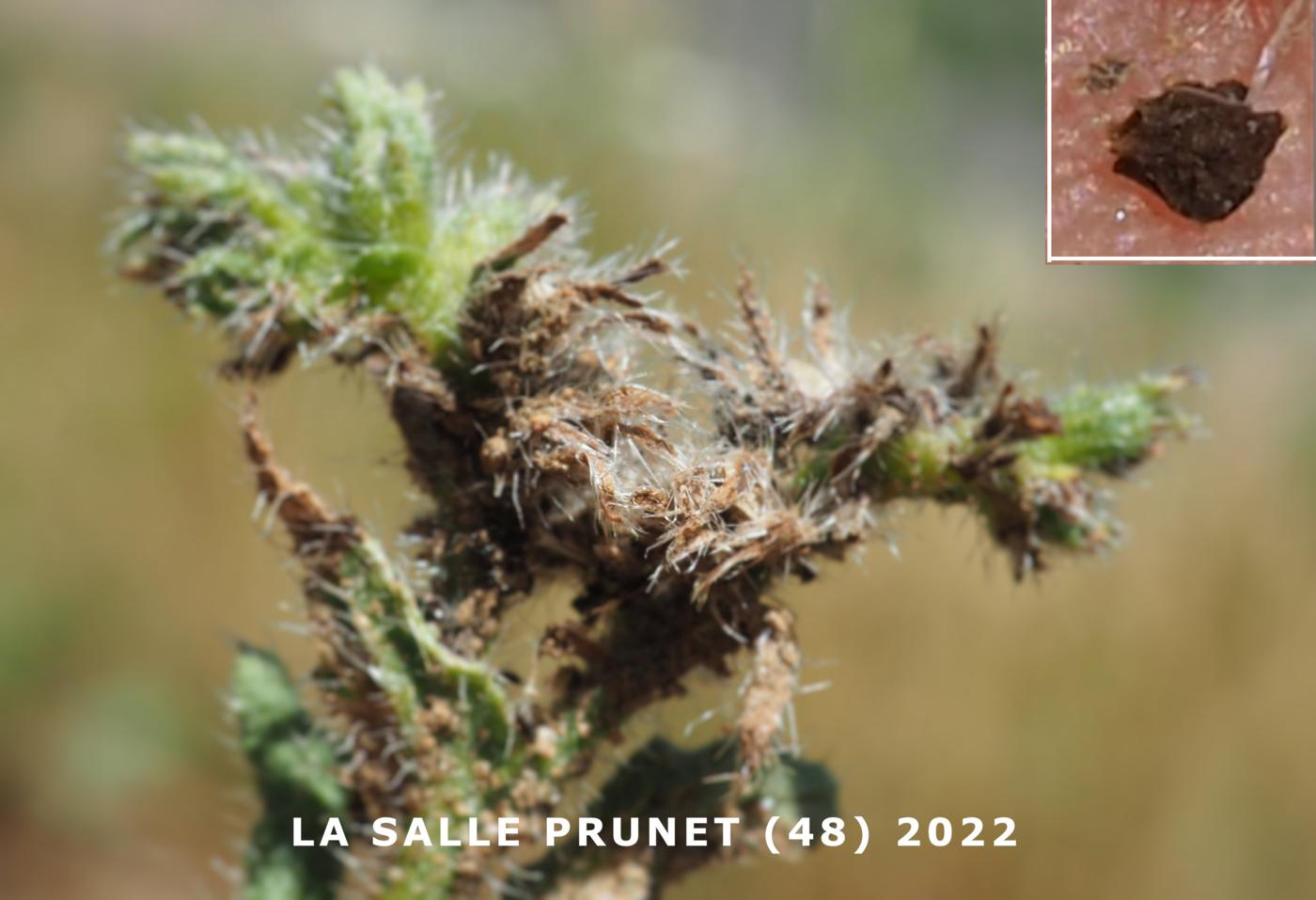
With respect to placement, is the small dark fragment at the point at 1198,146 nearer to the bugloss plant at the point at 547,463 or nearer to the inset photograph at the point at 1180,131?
the inset photograph at the point at 1180,131

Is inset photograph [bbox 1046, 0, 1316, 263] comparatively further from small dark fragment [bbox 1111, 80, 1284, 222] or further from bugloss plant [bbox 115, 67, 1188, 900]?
bugloss plant [bbox 115, 67, 1188, 900]

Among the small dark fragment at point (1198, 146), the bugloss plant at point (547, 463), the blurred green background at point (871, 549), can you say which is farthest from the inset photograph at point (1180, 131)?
the blurred green background at point (871, 549)

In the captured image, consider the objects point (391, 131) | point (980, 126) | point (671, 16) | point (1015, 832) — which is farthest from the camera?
point (980, 126)

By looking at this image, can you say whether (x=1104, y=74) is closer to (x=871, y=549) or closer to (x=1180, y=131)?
(x=1180, y=131)

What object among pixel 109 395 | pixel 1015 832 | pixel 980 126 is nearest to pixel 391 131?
pixel 1015 832

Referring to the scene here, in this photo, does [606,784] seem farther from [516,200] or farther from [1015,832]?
[1015,832]
